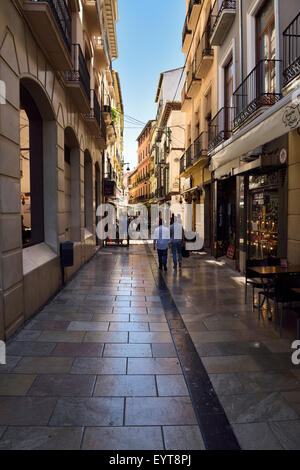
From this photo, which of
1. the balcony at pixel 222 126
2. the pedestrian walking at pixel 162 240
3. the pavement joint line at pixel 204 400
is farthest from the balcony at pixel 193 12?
the pavement joint line at pixel 204 400

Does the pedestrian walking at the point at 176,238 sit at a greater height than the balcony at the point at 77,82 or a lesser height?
lesser

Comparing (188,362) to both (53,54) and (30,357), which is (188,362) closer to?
(30,357)

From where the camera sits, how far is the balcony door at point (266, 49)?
27.9 ft

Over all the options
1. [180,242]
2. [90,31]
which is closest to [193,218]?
[180,242]

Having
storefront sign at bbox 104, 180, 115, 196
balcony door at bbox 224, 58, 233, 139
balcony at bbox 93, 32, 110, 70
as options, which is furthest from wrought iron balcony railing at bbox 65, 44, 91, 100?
storefront sign at bbox 104, 180, 115, 196

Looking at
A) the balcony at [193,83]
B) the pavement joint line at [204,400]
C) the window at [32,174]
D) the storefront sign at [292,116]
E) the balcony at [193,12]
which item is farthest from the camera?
the balcony at [193,83]

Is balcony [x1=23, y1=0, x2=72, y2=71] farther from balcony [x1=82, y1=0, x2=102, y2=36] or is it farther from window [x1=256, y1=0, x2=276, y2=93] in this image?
balcony [x1=82, y1=0, x2=102, y2=36]

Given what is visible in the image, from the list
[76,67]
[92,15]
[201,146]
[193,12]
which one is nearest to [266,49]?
[76,67]

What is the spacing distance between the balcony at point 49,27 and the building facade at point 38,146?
2cm

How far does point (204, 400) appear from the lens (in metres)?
3.33

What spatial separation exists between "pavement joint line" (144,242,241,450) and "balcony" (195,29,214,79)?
1215 cm

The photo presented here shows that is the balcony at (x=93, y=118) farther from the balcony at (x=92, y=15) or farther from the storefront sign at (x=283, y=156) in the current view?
the storefront sign at (x=283, y=156)

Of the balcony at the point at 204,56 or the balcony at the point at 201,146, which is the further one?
the balcony at the point at 201,146
